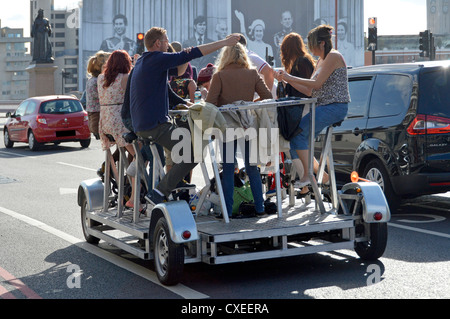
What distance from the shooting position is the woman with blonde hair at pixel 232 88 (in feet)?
21.8

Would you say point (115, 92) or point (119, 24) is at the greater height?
point (119, 24)

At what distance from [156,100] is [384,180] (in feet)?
12.3

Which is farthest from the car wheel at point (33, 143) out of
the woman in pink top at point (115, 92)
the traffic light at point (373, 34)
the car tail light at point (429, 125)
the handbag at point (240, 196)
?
the handbag at point (240, 196)

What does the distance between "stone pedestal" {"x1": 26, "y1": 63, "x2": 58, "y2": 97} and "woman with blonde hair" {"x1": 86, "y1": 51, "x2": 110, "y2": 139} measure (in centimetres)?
4167

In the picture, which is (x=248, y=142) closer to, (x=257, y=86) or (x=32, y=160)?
(x=257, y=86)

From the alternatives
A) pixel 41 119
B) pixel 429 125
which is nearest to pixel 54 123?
pixel 41 119

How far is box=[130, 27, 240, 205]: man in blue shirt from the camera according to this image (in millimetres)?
6465

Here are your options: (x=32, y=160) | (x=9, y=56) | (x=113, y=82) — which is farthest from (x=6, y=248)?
(x=9, y=56)

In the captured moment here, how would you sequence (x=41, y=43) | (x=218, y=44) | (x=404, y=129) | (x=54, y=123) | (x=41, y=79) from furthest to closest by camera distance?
(x=41, y=79)
(x=41, y=43)
(x=54, y=123)
(x=404, y=129)
(x=218, y=44)

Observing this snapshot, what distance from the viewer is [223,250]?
6.33 metres

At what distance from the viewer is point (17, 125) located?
24.3 metres

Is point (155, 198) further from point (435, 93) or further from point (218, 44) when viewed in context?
point (435, 93)

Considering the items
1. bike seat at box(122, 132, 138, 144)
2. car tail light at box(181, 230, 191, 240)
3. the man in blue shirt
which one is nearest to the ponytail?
the man in blue shirt

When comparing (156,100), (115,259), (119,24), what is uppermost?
(119,24)
